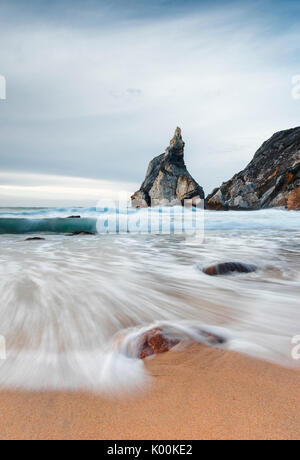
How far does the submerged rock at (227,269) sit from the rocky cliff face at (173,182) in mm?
35123

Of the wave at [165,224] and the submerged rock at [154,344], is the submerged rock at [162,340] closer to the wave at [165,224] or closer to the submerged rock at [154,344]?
the submerged rock at [154,344]

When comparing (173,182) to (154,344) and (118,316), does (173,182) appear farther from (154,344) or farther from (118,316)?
(154,344)

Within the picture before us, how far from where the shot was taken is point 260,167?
43094 mm

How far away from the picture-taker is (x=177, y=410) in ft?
3.36

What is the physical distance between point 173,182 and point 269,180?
13624 mm

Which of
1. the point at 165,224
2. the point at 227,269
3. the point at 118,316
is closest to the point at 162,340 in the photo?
the point at 118,316

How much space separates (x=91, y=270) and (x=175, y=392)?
3031 millimetres

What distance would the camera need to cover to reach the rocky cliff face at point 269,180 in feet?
91.3

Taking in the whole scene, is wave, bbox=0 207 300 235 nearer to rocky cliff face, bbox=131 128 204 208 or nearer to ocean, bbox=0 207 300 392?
ocean, bbox=0 207 300 392

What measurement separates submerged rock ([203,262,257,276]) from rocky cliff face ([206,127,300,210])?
68.0 feet

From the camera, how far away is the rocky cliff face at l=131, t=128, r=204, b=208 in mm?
39219

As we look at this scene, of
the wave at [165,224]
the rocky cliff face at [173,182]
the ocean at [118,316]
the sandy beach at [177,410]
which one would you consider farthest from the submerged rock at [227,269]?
the rocky cliff face at [173,182]
